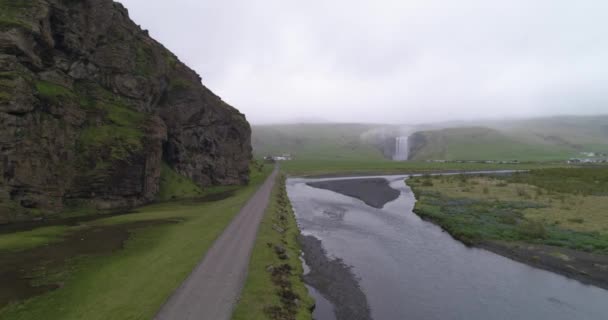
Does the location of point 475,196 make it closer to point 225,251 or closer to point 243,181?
point 225,251

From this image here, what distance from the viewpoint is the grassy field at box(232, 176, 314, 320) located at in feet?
62.2

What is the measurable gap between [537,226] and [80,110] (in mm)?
76713

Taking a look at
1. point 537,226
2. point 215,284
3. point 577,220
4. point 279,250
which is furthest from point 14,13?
point 577,220

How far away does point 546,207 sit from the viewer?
54.2 m

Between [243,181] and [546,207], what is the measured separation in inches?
3387

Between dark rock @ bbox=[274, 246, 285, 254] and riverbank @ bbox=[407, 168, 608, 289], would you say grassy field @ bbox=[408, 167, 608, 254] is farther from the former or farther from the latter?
dark rock @ bbox=[274, 246, 285, 254]

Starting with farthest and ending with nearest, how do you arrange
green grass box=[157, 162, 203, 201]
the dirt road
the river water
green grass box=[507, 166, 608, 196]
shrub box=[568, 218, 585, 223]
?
green grass box=[157, 162, 203, 201] < green grass box=[507, 166, 608, 196] < shrub box=[568, 218, 585, 223] < the river water < the dirt road

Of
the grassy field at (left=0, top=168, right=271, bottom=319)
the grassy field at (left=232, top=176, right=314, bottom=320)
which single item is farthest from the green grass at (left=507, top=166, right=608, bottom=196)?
the grassy field at (left=0, top=168, right=271, bottom=319)

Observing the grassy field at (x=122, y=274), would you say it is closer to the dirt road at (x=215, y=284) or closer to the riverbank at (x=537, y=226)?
the dirt road at (x=215, y=284)

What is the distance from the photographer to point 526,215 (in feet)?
159

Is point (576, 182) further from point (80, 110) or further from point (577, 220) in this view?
point (80, 110)

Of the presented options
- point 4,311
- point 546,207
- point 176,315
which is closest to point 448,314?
point 176,315

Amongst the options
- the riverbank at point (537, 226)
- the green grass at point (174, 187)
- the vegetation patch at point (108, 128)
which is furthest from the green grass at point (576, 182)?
the vegetation patch at point (108, 128)

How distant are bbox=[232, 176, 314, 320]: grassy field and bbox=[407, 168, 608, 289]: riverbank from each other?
79.2 feet
